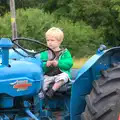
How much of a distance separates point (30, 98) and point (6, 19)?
26.8m

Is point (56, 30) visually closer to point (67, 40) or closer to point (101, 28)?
→ point (67, 40)

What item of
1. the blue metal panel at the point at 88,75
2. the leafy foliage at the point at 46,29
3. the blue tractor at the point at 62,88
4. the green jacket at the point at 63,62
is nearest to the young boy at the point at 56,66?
the green jacket at the point at 63,62

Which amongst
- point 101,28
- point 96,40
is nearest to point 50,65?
point 96,40

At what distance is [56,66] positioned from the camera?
509 centimetres

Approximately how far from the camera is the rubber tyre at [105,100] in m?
4.14

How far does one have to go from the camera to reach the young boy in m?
5.07

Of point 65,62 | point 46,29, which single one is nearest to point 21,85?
point 65,62

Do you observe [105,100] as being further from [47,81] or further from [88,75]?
[47,81]

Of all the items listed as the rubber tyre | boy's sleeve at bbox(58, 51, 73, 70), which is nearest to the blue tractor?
the rubber tyre

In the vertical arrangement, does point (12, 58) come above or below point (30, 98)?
above

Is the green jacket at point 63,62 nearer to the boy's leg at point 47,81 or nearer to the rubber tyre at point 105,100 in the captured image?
the boy's leg at point 47,81

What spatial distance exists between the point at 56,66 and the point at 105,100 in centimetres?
107

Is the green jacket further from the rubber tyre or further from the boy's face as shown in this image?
the rubber tyre

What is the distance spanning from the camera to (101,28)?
39625 mm
